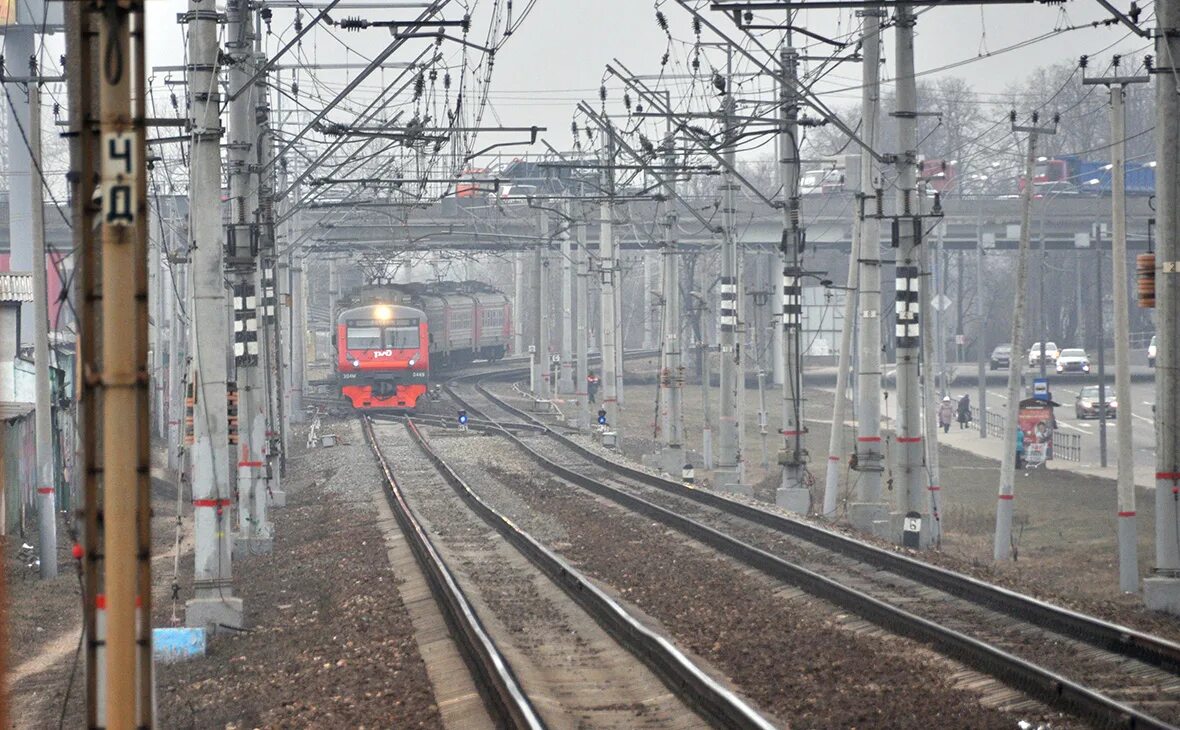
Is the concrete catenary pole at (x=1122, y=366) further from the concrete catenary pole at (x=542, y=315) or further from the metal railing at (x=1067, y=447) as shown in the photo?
the concrete catenary pole at (x=542, y=315)

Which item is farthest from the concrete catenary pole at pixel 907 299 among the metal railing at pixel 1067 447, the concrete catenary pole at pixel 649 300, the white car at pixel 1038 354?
the concrete catenary pole at pixel 649 300

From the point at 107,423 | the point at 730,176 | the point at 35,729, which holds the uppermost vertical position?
the point at 730,176

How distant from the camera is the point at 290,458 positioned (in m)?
37.6

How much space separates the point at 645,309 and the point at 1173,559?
283 feet

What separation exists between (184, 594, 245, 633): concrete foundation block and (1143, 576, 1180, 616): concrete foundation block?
29.3ft

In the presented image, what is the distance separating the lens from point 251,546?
68.8 ft

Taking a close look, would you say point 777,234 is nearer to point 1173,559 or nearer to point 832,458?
point 832,458

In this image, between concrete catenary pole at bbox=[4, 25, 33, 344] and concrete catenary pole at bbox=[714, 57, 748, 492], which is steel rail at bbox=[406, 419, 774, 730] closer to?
concrete catenary pole at bbox=[714, 57, 748, 492]

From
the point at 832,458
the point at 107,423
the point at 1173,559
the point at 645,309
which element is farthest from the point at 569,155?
the point at 645,309

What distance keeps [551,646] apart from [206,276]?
4.48m

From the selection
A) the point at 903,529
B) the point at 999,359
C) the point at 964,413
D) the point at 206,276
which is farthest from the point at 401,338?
the point at 999,359

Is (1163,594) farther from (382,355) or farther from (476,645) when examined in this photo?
(382,355)

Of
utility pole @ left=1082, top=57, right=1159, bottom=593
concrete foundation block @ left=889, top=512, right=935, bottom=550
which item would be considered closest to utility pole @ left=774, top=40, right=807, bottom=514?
concrete foundation block @ left=889, top=512, right=935, bottom=550

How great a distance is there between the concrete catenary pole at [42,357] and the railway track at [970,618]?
8.49 m
